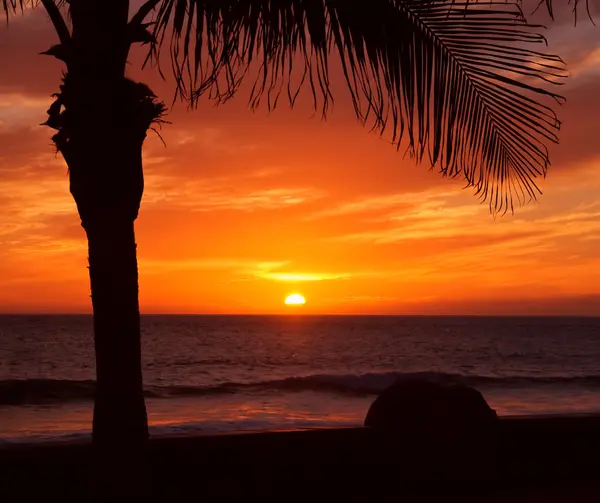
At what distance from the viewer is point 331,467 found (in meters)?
6.27

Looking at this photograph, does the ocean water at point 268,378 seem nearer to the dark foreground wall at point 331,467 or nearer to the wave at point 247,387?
the wave at point 247,387

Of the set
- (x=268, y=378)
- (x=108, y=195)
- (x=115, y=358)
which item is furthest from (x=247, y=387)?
(x=108, y=195)

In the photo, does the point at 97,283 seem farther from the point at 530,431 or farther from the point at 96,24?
the point at 530,431

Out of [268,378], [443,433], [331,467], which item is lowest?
[268,378]

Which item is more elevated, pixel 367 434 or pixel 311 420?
pixel 367 434

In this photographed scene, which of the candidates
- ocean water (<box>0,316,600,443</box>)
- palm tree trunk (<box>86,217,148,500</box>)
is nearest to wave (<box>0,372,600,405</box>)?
ocean water (<box>0,316,600,443</box>)

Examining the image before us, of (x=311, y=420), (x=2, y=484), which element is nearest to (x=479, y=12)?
(x=2, y=484)

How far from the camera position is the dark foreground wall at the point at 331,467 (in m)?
5.57

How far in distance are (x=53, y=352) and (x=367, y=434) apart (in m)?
49.1

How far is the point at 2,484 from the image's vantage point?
5.43m

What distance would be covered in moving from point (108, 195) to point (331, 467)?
3540mm

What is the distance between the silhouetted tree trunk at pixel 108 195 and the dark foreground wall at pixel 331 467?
209 centimetres

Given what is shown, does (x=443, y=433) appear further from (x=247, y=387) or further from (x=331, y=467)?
A: (x=247, y=387)

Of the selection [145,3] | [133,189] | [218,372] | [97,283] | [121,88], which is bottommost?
[218,372]
